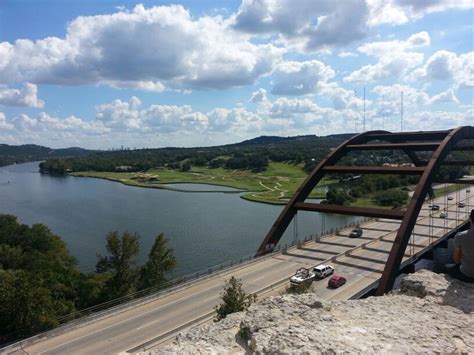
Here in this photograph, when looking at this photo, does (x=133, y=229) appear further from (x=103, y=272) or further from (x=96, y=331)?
(x=96, y=331)

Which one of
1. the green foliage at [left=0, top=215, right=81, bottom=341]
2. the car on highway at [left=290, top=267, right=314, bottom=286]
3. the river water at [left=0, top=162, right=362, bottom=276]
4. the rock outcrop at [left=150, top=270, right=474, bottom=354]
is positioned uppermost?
the rock outcrop at [left=150, top=270, right=474, bottom=354]

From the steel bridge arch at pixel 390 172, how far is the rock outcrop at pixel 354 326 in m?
15.8

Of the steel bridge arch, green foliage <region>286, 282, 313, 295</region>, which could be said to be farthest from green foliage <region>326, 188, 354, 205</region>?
green foliage <region>286, 282, 313, 295</region>

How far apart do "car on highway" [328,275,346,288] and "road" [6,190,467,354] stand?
0.35 meters

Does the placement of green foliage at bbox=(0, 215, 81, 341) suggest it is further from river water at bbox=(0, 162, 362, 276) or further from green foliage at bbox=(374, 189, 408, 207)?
green foliage at bbox=(374, 189, 408, 207)

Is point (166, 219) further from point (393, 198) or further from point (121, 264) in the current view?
point (393, 198)

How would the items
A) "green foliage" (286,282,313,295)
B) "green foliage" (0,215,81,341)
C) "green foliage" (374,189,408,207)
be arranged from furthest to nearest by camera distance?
"green foliage" (374,189,408,207) < "green foliage" (0,215,81,341) < "green foliage" (286,282,313,295)

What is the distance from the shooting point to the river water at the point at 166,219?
50.3 m

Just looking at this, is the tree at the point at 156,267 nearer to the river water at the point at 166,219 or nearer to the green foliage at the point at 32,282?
the green foliage at the point at 32,282

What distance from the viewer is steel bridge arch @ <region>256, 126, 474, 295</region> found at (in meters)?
26.1

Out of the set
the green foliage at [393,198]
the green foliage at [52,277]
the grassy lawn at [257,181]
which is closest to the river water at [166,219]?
the green foliage at [52,277]

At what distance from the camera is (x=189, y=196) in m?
109

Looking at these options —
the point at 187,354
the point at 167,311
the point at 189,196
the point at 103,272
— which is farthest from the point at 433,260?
the point at 189,196

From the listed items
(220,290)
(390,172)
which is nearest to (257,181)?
(390,172)
